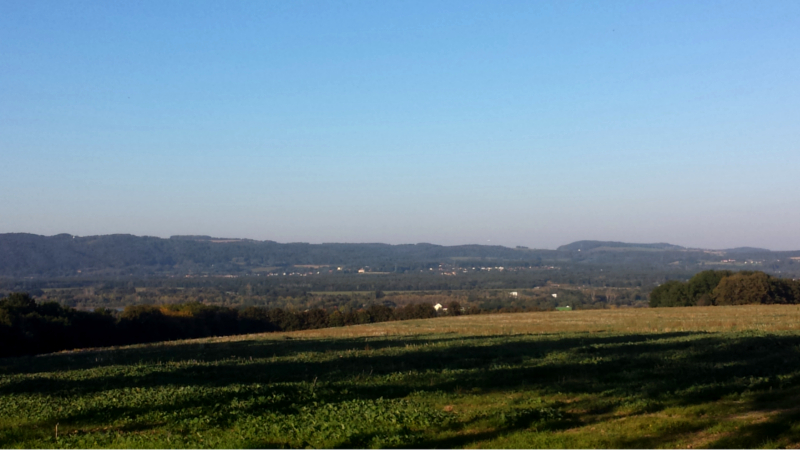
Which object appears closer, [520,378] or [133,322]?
[520,378]

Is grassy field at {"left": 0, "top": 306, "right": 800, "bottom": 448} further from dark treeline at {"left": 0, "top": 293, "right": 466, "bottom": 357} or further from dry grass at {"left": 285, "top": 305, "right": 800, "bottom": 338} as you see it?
dark treeline at {"left": 0, "top": 293, "right": 466, "bottom": 357}

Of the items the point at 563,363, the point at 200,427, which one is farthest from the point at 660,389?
the point at 200,427

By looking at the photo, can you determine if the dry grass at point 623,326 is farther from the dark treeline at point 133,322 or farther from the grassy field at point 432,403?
the dark treeline at point 133,322

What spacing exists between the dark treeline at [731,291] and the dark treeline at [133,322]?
26.6 metres

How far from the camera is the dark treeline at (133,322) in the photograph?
4606 cm

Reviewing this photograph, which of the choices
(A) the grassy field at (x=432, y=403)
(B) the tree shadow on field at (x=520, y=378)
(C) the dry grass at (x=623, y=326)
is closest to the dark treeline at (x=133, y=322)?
(C) the dry grass at (x=623, y=326)

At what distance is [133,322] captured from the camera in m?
58.0

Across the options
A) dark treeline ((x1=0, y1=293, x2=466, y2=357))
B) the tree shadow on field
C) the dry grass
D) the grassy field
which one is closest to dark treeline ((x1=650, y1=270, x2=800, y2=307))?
dark treeline ((x1=0, y1=293, x2=466, y2=357))

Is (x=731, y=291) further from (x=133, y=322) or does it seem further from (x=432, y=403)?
(x=432, y=403)

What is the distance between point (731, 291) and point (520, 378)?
218 feet

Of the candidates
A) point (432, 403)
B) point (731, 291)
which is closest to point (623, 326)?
point (432, 403)

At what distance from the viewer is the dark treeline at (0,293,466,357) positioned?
4606 cm

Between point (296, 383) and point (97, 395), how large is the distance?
4011mm

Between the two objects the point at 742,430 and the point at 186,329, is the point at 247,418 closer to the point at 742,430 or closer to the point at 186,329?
the point at 742,430
